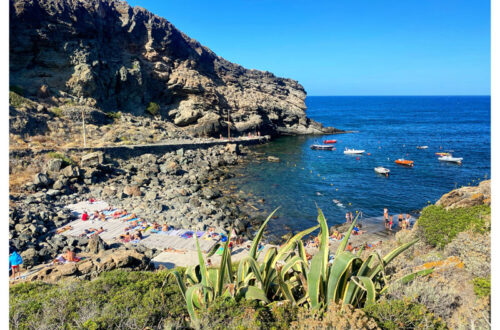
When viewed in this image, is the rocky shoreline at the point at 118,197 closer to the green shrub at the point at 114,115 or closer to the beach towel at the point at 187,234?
the beach towel at the point at 187,234

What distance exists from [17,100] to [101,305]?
32.6m

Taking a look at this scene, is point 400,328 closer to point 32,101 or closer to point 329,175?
point 329,175

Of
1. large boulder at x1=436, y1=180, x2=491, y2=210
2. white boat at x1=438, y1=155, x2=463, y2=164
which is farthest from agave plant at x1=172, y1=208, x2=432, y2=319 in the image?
white boat at x1=438, y1=155, x2=463, y2=164

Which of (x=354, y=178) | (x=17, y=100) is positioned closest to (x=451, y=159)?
(x=354, y=178)

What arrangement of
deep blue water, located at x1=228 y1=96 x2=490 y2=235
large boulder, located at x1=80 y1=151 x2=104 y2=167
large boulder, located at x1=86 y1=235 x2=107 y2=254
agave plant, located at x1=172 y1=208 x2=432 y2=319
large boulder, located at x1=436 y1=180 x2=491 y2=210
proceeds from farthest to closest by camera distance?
large boulder, located at x1=80 y1=151 x2=104 y2=167 < deep blue water, located at x1=228 y1=96 x2=490 y2=235 < large boulder, located at x1=86 y1=235 x2=107 y2=254 < large boulder, located at x1=436 y1=180 x2=491 y2=210 < agave plant, located at x1=172 y1=208 x2=432 y2=319

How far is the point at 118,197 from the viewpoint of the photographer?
19.0 m

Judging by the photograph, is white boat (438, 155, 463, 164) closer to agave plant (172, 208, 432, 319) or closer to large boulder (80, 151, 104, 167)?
agave plant (172, 208, 432, 319)

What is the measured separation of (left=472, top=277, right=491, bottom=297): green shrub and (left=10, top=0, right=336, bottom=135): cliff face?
133 feet

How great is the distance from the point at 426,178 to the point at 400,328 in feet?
97.1

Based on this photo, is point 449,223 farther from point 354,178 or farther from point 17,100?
point 17,100

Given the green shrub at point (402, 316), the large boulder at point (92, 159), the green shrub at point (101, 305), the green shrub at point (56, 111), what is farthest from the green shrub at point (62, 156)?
the green shrub at point (402, 316)

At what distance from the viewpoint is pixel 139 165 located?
87.6 ft

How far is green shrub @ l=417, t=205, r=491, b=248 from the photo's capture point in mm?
7812

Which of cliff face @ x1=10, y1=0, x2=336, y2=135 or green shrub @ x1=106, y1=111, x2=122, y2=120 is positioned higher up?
cliff face @ x1=10, y1=0, x2=336, y2=135
